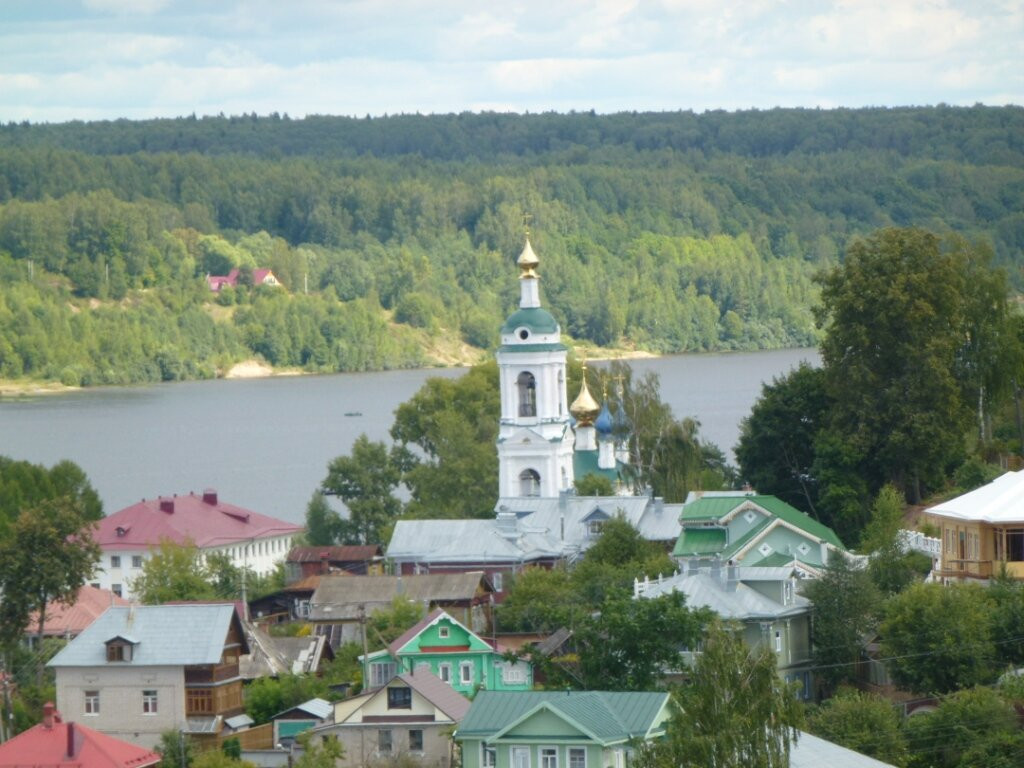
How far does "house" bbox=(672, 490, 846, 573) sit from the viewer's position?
160 ft

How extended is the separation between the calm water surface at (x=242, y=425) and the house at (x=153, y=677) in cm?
4289

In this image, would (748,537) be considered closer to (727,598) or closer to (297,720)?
(727,598)

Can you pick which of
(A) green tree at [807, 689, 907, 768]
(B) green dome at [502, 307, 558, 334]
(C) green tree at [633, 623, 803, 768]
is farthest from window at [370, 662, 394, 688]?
(B) green dome at [502, 307, 558, 334]

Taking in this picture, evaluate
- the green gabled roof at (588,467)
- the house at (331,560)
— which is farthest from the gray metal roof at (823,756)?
the green gabled roof at (588,467)

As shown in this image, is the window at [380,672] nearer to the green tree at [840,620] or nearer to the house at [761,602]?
the house at [761,602]

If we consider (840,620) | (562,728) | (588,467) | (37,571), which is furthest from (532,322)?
(562,728)

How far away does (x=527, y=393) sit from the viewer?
209 feet

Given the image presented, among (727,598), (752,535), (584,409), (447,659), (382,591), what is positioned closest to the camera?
(727,598)

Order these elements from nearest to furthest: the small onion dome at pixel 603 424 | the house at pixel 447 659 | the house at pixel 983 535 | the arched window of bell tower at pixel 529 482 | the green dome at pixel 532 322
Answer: the house at pixel 983 535
the house at pixel 447 659
the arched window of bell tower at pixel 529 482
the green dome at pixel 532 322
the small onion dome at pixel 603 424

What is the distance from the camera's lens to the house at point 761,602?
43.3 metres

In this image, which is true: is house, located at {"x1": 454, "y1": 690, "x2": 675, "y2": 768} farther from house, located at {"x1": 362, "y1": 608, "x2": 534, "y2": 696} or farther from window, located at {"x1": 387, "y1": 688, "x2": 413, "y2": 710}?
house, located at {"x1": 362, "y1": 608, "x2": 534, "y2": 696}

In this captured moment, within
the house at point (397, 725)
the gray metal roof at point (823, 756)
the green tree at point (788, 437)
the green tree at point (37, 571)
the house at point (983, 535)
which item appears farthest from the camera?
the green tree at point (788, 437)

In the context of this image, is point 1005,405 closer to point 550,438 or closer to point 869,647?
point 550,438

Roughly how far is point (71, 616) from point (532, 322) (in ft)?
45.5
